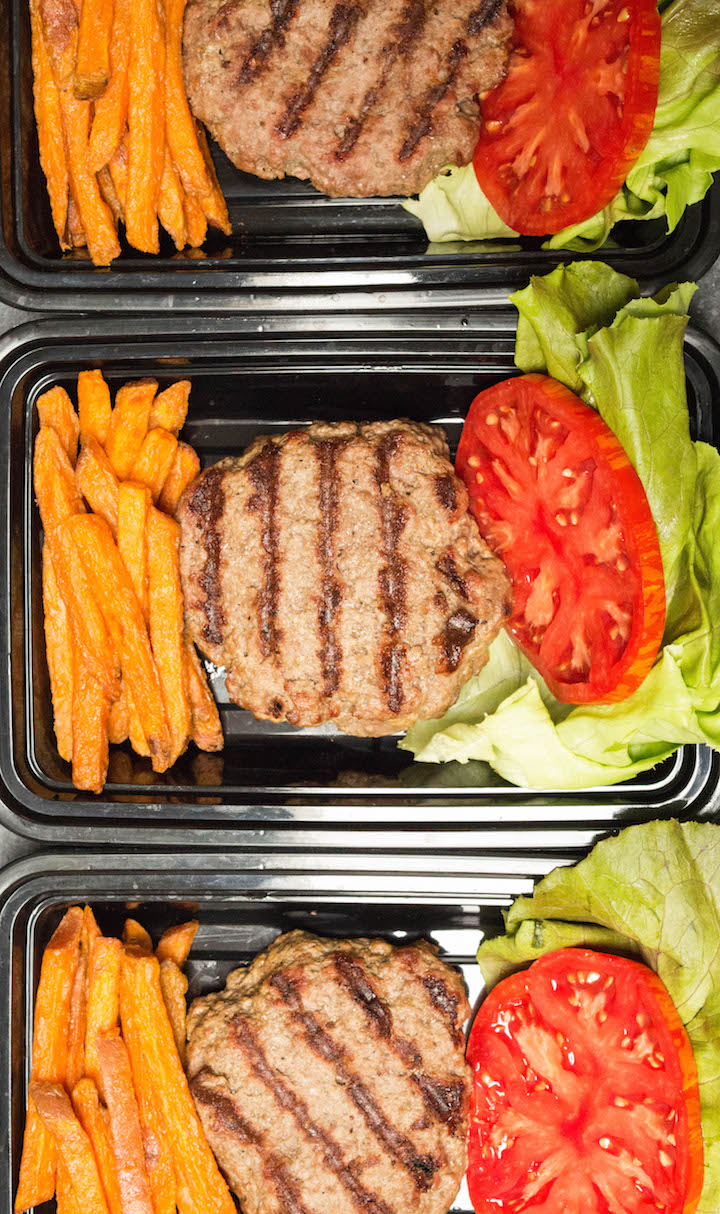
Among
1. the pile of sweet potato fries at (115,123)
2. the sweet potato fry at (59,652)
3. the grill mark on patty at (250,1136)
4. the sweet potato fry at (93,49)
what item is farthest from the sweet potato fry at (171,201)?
the grill mark on patty at (250,1136)

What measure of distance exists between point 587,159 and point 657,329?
48 cm

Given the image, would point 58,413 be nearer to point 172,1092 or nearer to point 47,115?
point 47,115

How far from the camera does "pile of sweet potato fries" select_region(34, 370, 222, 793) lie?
8.47 feet

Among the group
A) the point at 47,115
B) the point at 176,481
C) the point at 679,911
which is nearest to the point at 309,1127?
the point at 679,911

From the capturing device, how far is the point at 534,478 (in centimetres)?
251

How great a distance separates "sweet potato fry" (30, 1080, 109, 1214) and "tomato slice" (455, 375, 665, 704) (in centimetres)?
164

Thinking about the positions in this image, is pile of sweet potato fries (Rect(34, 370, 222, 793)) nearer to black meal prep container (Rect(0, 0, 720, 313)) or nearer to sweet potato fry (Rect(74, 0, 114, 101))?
black meal prep container (Rect(0, 0, 720, 313))

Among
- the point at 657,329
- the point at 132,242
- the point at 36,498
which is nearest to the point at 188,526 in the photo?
the point at 36,498

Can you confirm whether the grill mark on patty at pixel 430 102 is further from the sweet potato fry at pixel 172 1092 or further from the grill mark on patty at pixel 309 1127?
the grill mark on patty at pixel 309 1127

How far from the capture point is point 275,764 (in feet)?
9.43

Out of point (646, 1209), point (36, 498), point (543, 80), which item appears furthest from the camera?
point (36, 498)

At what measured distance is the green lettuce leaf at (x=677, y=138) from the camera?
8.07 feet

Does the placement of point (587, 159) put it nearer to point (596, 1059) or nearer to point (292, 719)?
point (292, 719)

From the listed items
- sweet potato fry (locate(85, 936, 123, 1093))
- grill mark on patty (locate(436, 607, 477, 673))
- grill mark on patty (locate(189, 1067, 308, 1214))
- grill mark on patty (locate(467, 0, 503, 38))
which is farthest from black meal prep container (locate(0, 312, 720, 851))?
grill mark on patty (locate(467, 0, 503, 38))
